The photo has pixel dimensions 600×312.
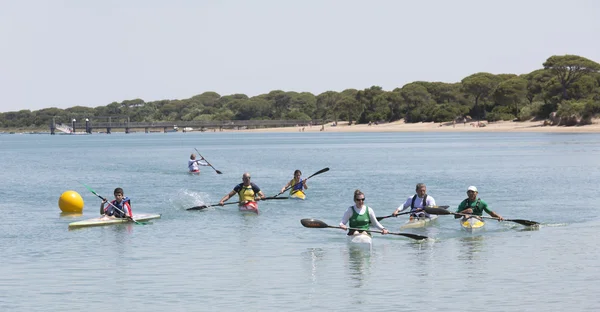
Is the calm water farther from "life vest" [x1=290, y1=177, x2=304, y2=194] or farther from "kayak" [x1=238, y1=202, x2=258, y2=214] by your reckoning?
"life vest" [x1=290, y1=177, x2=304, y2=194]

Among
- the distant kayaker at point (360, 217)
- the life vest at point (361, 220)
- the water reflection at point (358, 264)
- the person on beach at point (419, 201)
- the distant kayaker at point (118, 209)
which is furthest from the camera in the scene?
the distant kayaker at point (118, 209)

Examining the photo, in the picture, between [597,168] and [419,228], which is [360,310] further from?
[597,168]

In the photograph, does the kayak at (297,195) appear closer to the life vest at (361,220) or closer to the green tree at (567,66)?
the life vest at (361,220)

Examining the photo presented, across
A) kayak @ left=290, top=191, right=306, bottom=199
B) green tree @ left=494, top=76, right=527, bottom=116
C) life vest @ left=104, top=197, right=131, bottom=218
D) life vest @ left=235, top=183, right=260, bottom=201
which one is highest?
green tree @ left=494, top=76, right=527, bottom=116

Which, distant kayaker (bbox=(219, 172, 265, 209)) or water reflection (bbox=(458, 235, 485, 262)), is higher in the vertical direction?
distant kayaker (bbox=(219, 172, 265, 209))

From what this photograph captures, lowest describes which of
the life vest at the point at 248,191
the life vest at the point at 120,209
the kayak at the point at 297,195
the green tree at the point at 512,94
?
the kayak at the point at 297,195

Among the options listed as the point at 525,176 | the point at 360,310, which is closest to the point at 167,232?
the point at 360,310

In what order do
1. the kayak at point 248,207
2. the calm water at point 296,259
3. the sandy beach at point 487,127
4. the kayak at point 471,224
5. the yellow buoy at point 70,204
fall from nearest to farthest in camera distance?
the calm water at point 296,259
the kayak at point 471,224
the kayak at point 248,207
the yellow buoy at point 70,204
the sandy beach at point 487,127

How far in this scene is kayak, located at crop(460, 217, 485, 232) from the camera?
89.4 feet

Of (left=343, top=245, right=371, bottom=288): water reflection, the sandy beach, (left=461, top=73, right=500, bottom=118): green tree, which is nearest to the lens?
(left=343, top=245, right=371, bottom=288): water reflection

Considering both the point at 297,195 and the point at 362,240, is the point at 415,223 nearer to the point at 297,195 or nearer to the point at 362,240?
the point at 362,240

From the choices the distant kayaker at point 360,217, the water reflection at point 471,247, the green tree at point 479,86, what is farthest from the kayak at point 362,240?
the green tree at point 479,86

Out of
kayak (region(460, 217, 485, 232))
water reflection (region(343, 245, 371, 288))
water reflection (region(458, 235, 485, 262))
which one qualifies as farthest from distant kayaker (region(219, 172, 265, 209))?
water reflection (region(458, 235, 485, 262))

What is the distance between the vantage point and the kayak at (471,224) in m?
27.2
